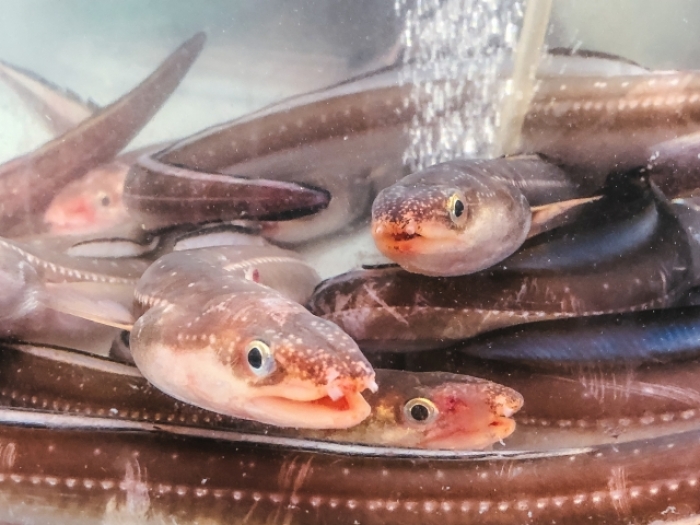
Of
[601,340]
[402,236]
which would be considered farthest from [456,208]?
[601,340]

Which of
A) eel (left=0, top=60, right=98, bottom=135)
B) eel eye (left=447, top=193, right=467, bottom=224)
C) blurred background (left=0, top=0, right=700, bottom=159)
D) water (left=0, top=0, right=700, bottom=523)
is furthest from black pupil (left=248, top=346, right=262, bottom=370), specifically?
eel (left=0, top=60, right=98, bottom=135)

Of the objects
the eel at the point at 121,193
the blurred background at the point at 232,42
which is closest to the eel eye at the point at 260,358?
the eel at the point at 121,193

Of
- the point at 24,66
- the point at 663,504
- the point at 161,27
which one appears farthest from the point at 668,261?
the point at 24,66

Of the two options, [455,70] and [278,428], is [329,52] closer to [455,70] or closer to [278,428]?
[455,70]

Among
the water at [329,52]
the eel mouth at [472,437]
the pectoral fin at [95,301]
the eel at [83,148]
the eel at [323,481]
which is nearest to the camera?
the eel at [323,481]

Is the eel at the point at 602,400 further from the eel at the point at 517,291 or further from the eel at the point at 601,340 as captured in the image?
the eel at the point at 517,291

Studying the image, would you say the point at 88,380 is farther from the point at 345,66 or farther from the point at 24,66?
the point at 24,66

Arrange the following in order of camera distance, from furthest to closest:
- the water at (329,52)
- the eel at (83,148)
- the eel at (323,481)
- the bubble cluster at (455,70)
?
the eel at (83,148) < the bubble cluster at (455,70) < the water at (329,52) < the eel at (323,481)
